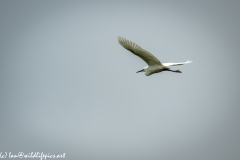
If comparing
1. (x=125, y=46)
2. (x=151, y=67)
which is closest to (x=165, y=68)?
(x=151, y=67)

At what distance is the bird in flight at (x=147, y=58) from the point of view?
28.4m

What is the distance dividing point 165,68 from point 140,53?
9.13 feet

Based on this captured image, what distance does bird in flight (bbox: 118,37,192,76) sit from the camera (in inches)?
1118

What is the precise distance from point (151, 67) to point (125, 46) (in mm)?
3393

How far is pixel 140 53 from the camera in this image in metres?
29.1

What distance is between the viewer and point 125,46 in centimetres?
2886

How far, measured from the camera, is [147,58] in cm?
3003

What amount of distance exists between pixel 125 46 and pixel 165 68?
3.71 meters

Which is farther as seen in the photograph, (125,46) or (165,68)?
(165,68)

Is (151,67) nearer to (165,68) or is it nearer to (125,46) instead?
(165,68)

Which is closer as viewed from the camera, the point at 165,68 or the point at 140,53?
the point at 140,53

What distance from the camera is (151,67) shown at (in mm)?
31500

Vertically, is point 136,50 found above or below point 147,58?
below

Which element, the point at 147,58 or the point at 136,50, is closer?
the point at 136,50
